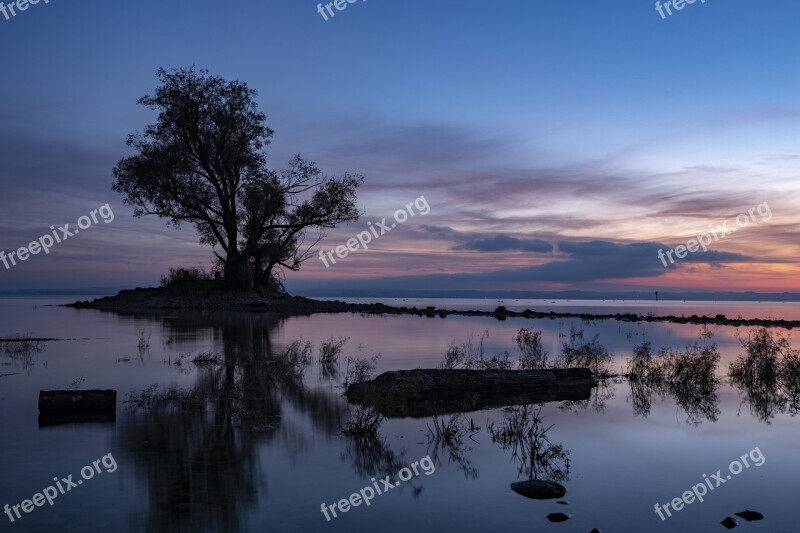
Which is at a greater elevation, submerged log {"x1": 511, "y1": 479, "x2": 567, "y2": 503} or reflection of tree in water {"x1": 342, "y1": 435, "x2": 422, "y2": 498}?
reflection of tree in water {"x1": 342, "y1": 435, "x2": 422, "y2": 498}

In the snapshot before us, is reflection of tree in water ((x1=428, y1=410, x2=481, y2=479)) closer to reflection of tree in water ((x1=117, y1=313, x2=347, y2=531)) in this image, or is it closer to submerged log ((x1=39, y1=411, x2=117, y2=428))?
reflection of tree in water ((x1=117, y1=313, x2=347, y2=531))

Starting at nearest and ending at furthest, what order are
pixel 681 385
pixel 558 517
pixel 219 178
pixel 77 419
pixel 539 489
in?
pixel 558 517 → pixel 539 489 → pixel 77 419 → pixel 681 385 → pixel 219 178

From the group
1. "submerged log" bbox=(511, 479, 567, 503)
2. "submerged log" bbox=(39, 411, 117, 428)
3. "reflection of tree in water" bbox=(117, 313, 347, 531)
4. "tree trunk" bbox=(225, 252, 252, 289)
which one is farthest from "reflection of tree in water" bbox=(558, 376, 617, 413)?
"tree trunk" bbox=(225, 252, 252, 289)

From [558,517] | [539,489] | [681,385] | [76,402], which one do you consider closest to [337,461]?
[539,489]

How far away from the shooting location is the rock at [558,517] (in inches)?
227

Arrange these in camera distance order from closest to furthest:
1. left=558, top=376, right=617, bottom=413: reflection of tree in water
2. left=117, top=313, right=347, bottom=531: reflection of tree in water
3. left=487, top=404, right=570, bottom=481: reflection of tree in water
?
left=117, top=313, right=347, bottom=531: reflection of tree in water < left=487, top=404, right=570, bottom=481: reflection of tree in water < left=558, top=376, right=617, bottom=413: reflection of tree in water

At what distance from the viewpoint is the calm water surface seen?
5.78m

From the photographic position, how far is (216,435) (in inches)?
332

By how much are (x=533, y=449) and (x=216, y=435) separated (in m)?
4.10

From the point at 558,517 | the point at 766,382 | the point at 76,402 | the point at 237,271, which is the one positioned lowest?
the point at 766,382

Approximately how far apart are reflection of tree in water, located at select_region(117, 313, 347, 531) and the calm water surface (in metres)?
0.03

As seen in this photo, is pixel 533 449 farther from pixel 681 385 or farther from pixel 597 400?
pixel 681 385

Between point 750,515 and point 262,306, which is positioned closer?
point 750,515

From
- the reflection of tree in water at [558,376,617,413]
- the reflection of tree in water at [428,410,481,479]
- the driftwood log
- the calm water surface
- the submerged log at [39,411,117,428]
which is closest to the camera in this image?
the calm water surface
